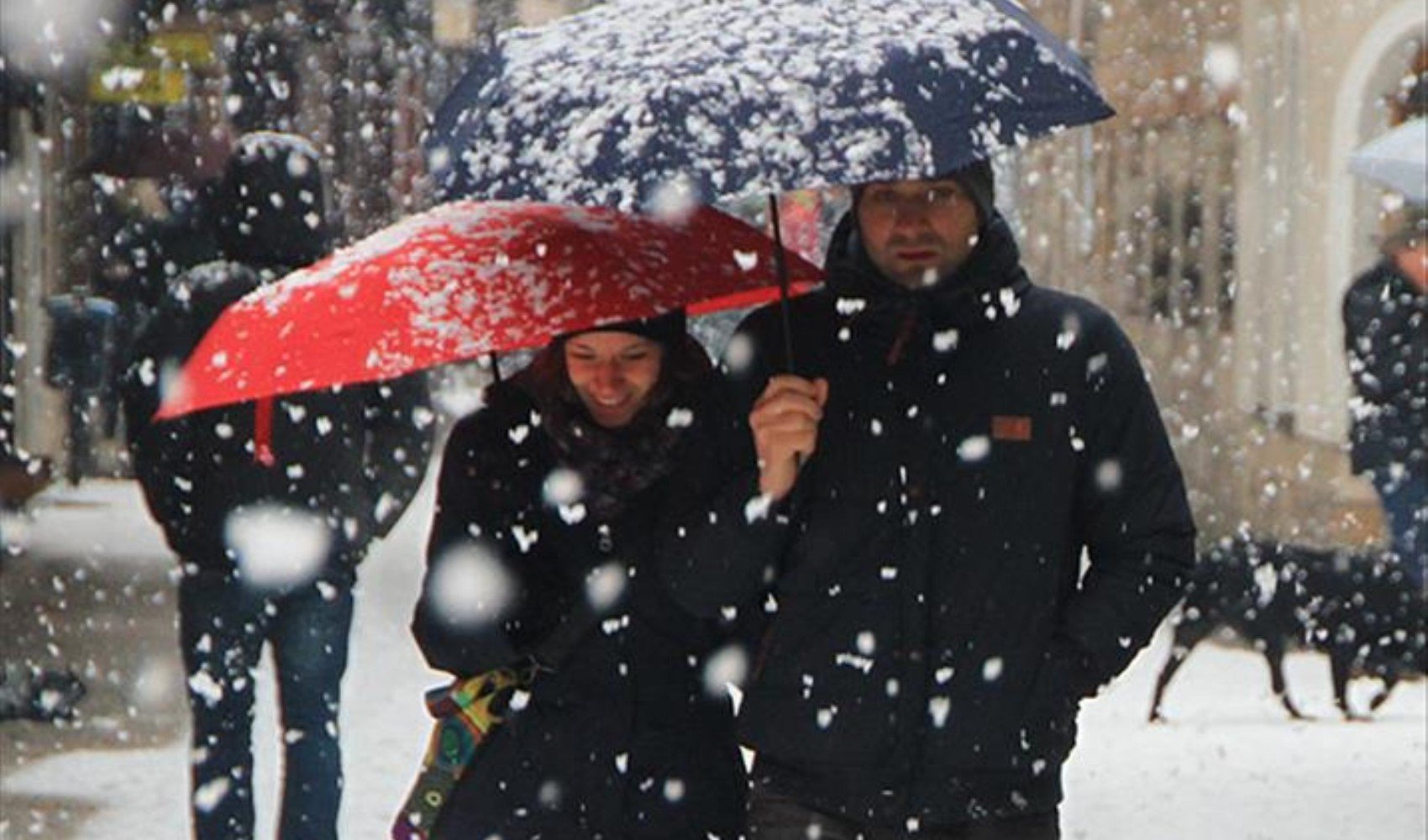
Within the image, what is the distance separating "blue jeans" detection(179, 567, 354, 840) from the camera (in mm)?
6633

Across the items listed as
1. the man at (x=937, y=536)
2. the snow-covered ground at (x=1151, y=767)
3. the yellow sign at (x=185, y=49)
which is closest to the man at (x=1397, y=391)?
the snow-covered ground at (x=1151, y=767)

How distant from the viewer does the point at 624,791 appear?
4539mm

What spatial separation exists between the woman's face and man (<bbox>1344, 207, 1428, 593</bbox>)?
239 inches

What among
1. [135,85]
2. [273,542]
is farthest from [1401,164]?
[135,85]

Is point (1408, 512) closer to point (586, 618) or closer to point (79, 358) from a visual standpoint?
point (586, 618)

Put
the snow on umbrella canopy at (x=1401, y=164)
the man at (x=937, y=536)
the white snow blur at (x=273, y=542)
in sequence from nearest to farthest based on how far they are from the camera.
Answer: the man at (x=937, y=536)
the white snow blur at (x=273, y=542)
the snow on umbrella canopy at (x=1401, y=164)

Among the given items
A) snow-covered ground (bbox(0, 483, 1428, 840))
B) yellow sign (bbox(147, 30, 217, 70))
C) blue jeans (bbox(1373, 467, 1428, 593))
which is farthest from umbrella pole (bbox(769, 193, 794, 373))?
yellow sign (bbox(147, 30, 217, 70))

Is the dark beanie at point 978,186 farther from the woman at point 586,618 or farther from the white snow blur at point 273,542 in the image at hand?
the white snow blur at point 273,542

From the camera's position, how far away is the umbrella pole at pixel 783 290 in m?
4.36

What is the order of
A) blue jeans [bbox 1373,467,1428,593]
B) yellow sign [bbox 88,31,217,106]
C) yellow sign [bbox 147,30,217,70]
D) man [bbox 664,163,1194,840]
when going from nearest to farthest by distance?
man [bbox 664,163,1194,840] → blue jeans [bbox 1373,467,1428,593] → yellow sign [bbox 88,31,217,106] → yellow sign [bbox 147,30,217,70]

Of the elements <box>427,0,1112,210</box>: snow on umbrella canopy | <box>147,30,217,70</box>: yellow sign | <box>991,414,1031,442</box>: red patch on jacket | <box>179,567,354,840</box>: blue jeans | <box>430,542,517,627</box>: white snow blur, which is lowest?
<box>147,30,217,70</box>: yellow sign

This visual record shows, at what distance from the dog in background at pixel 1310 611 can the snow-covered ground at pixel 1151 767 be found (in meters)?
0.21

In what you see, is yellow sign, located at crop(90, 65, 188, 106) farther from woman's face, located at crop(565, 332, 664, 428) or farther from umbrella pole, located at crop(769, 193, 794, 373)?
umbrella pole, located at crop(769, 193, 794, 373)

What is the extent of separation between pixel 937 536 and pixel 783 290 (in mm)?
427
